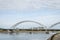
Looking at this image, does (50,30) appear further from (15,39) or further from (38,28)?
(15,39)

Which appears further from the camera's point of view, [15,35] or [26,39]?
[15,35]

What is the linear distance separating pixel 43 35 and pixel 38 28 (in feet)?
1.92

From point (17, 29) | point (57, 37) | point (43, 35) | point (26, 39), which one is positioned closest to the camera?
point (57, 37)

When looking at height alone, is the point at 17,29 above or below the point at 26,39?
above

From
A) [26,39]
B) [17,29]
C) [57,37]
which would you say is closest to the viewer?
[57,37]

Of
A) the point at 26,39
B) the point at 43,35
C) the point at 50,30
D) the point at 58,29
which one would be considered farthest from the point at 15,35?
the point at 58,29

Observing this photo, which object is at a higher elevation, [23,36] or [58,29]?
[58,29]

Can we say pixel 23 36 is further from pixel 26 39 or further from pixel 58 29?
pixel 58 29

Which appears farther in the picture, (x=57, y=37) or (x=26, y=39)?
(x=26, y=39)

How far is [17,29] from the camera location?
432 cm

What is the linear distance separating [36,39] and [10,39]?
0.73m

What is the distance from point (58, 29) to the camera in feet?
13.2

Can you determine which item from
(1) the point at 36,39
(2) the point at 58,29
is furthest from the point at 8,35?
(2) the point at 58,29

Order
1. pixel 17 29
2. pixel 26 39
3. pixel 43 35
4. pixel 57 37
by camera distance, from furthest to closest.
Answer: pixel 43 35, pixel 26 39, pixel 17 29, pixel 57 37
